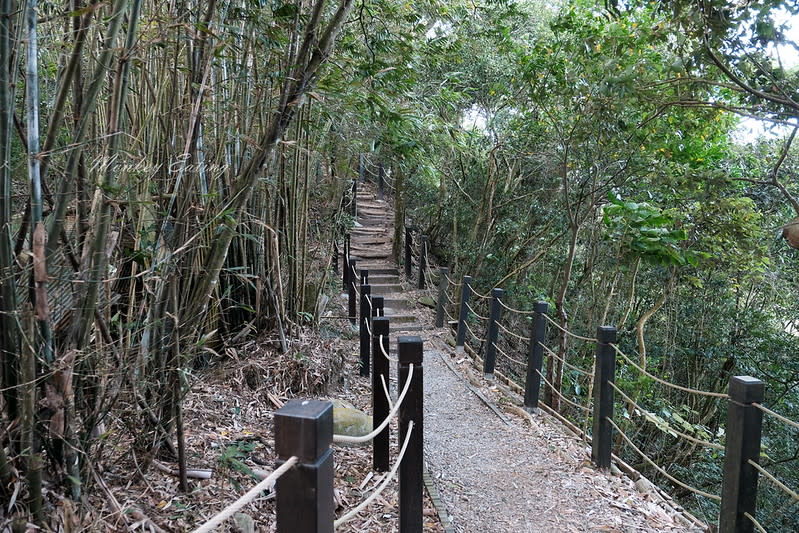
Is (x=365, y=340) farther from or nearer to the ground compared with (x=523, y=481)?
farther from the ground

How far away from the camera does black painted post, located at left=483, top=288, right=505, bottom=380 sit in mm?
6219

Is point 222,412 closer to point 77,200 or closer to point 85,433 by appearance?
point 85,433

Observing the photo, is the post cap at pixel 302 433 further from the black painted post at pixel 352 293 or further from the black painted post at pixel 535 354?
the black painted post at pixel 352 293

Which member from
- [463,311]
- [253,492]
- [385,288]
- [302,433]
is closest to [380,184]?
[385,288]

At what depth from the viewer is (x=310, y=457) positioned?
1.32 metres

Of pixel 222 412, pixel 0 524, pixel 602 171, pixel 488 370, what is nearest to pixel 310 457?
pixel 0 524

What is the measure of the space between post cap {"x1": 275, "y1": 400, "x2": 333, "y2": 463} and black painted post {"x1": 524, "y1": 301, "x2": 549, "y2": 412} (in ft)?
12.3

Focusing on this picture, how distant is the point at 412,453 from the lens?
2.58 m

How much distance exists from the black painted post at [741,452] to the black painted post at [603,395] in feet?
4.06

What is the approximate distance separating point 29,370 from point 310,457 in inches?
44.0

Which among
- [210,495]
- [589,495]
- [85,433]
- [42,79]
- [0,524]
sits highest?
[42,79]

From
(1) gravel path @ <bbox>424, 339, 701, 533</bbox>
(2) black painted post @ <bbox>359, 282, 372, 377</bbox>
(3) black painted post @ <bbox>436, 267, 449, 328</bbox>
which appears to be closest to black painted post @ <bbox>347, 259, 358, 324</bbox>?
(3) black painted post @ <bbox>436, 267, 449, 328</bbox>

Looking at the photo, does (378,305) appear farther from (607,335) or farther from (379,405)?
(607,335)

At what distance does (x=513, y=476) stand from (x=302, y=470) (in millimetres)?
2858
